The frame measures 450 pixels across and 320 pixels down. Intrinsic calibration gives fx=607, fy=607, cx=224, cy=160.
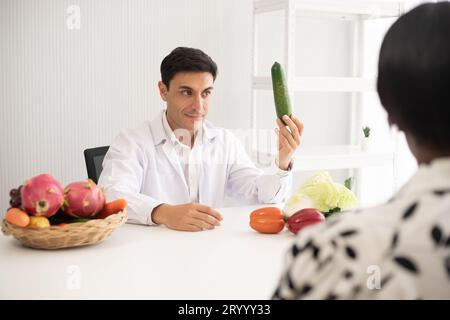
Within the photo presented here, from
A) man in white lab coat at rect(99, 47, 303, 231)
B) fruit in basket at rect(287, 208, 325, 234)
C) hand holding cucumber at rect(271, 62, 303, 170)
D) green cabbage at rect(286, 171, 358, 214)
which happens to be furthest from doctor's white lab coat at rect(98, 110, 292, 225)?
fruit in basket at rect(287, 208, 325, 234)

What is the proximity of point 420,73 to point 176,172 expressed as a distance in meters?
1.81

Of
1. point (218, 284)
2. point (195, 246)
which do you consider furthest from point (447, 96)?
point (195, 246)

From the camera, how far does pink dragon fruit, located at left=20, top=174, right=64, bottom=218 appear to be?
151 centimetres

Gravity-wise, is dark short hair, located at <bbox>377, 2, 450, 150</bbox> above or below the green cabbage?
above

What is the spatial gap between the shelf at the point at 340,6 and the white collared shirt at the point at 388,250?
2814 mm

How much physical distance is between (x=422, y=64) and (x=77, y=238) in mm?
1066

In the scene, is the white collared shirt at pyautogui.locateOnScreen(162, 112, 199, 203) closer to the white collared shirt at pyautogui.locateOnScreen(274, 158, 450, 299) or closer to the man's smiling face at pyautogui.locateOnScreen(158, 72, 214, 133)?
the man's smiling face at pyautogui.locateOnScreen(158, 72, 214, 133)

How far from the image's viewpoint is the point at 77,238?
1550mm

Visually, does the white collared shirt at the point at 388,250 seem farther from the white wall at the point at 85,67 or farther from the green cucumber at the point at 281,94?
the white wall at the point at 85,67

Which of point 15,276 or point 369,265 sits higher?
point 369,265

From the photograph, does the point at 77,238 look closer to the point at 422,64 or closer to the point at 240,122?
the point at 422,64

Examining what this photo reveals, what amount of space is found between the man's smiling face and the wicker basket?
931 millimetres

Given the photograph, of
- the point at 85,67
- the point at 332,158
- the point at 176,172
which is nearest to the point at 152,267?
the point at 176,172

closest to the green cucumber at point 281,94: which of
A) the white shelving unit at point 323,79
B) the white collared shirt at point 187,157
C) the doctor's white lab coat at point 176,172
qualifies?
the doctor's white lab coat at point 176,172
